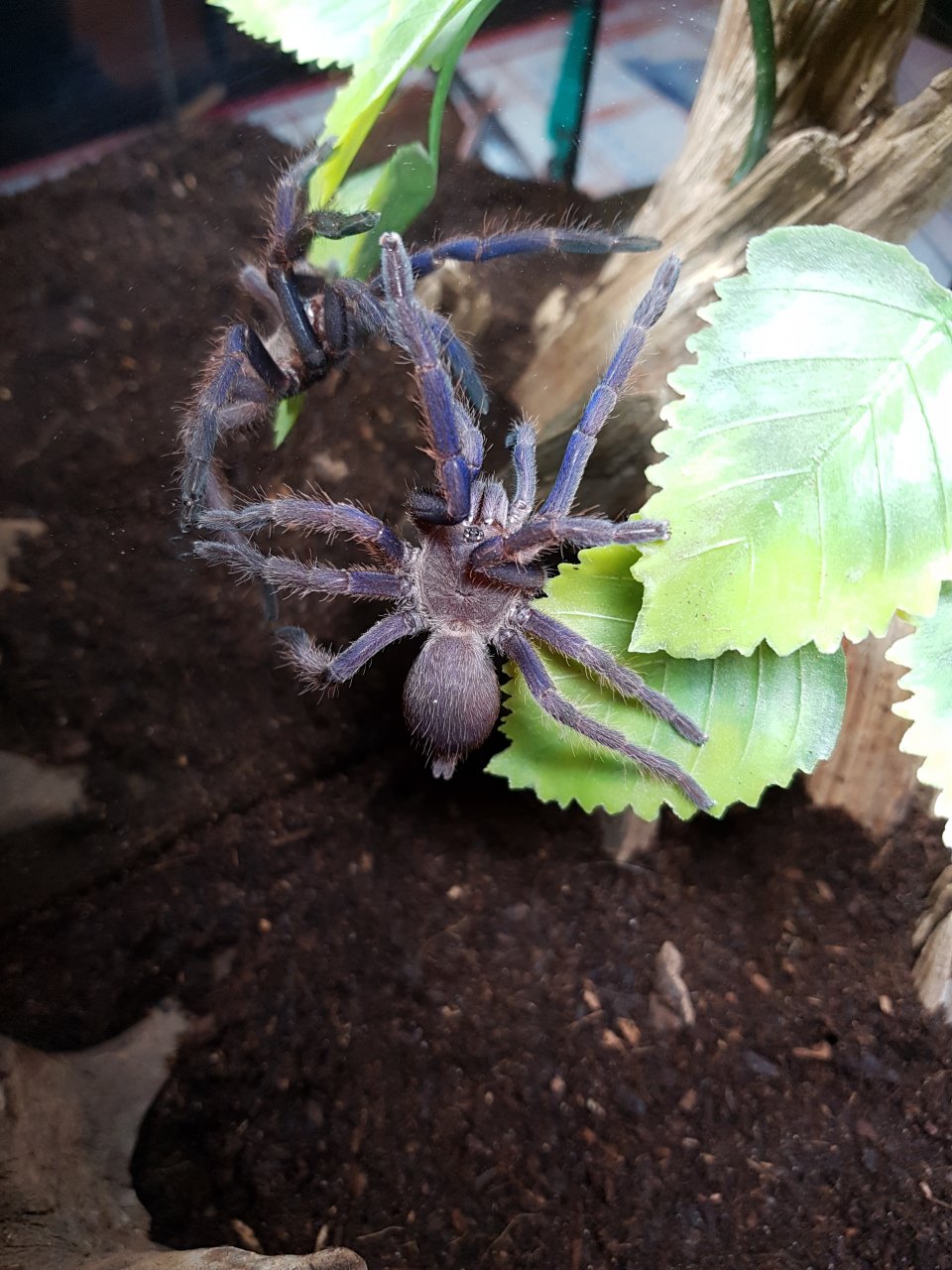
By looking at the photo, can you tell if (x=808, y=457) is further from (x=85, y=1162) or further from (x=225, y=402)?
(x=85, y=1162)

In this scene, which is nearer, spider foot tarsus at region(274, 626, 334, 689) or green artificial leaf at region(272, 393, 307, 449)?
spider foot tarsus at region(274, 626, 334, 689)

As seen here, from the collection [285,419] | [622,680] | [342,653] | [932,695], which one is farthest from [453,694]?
[932,695]

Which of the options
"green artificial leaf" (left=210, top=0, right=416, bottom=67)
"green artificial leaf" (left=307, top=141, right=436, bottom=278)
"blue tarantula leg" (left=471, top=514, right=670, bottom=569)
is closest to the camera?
"blue tarantula leg" (left=471, top=514, right=670, bottom=569)

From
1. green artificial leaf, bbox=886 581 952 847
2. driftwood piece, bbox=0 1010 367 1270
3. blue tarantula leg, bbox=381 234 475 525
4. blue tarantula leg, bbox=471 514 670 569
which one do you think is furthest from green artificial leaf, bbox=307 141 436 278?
driftwood piece, bbox=0 1010 367 1270

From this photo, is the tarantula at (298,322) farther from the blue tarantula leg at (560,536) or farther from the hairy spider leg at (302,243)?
the blue tarantula leg at (560,536)

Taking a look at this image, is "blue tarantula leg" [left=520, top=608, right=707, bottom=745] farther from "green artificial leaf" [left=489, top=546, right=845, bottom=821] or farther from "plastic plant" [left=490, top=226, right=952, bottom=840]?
"plastic plant" [left=490, top=226, right=952, bottom=840]

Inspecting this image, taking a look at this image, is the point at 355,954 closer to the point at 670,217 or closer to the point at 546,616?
the point at 546,616

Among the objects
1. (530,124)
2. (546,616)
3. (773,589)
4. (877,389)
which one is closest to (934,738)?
(773,589)
